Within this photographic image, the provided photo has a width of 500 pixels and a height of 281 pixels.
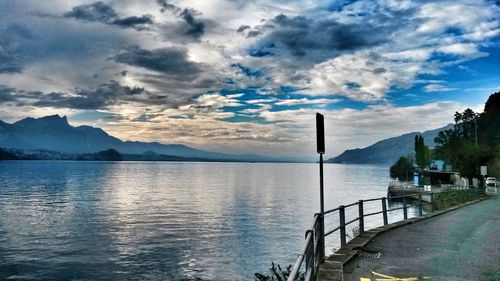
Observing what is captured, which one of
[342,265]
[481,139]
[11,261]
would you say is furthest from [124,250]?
[481,139]

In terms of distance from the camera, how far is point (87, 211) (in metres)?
57.8

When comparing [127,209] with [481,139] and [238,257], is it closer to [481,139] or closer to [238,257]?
[238,257]

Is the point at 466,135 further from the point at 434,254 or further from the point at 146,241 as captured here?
the point at 434,254

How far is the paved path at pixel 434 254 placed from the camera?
29.9 feet

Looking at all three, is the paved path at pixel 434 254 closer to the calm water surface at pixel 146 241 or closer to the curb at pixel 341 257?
the curb at pixel 341 257

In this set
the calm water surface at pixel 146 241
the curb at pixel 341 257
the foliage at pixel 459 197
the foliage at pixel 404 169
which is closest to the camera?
the curb at pixel 341 257

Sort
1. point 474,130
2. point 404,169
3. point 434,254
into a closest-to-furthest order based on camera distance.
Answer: point 434,254 < point 474,130 < point 404,169

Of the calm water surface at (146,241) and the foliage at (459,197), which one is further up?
the foliage at (459,197)

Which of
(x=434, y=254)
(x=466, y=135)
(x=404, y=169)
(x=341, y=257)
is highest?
(x=466, y=135)

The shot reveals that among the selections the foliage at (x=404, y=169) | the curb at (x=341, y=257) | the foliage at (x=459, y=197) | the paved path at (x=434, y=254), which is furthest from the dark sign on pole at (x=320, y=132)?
the foliage at (x=404, y=169)

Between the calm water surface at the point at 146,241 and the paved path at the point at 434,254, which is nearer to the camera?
the paved path at the point at 434,254

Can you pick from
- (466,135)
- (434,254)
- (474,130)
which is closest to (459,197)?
(434,254)

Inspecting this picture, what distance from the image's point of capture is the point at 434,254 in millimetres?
11125

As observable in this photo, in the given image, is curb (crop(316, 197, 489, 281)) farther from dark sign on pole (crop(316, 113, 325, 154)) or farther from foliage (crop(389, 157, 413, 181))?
foliage (crop(389, 157, 413, 181))
